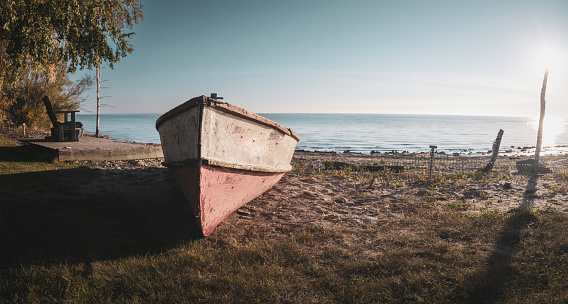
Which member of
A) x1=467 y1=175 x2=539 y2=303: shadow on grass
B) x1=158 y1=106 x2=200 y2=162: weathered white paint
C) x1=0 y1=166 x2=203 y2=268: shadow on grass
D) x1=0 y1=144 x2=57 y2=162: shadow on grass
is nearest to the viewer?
x1=467 y1=175 x2=539 y2=303: shadow on grass

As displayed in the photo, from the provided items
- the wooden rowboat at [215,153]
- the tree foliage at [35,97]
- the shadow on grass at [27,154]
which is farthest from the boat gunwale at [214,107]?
the tree foliage at [35,97]

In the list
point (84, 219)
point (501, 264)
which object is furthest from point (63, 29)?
point (501, 264)

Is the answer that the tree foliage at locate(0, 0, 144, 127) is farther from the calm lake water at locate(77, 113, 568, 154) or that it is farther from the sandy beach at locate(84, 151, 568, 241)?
the calm lake water at locate(77, 113, 568, 154)

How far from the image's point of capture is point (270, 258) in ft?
12.9

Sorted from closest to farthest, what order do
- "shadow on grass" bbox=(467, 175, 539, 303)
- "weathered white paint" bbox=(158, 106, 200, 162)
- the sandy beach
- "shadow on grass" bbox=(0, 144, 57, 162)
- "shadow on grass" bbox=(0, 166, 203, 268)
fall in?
"shadow on grass" bbox=(467, 175, 539, 303) < "shadow on grass" bbox=(0, 166, 203, 268) < "weathered white paint" bbox=(158, 106, 200, 162) < the sandy beach < "shadow on grass" bbox=(0, 144, 57, 162)

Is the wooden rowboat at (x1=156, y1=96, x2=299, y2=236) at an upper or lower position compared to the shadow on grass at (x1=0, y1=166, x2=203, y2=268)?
upper

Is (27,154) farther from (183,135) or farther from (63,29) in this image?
(183,135)

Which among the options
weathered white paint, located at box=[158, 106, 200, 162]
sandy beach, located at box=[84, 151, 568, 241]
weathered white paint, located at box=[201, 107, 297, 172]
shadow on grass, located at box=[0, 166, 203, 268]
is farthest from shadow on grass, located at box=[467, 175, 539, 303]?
weathered white paint, located at box=[158, 106, 200, 162]

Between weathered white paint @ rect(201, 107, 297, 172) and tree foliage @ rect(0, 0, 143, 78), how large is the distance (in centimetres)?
628

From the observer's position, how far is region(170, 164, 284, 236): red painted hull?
4422 millimetres

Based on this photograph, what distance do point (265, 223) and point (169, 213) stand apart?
1.81 meters

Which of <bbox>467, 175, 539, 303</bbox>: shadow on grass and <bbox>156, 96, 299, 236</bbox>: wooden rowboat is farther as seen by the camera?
<bbox>156, 96, 299, 236</bbox>: wooden rowboat

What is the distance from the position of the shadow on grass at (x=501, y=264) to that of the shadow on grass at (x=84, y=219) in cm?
381

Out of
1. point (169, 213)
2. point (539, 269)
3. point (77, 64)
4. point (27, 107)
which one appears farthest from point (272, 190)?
point (27, 107)
